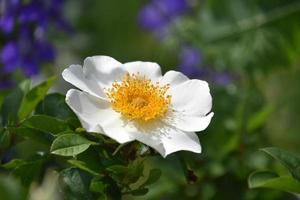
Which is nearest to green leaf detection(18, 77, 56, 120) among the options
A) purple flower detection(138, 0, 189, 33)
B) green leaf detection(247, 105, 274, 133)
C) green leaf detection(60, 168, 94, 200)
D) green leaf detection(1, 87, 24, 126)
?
green leaf detection(1, 87, 24, 126)

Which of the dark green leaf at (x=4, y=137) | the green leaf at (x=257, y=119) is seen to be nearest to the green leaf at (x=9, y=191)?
the dark green leaf at (x=4, y=137)

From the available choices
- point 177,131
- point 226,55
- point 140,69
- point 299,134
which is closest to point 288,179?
point 177,131

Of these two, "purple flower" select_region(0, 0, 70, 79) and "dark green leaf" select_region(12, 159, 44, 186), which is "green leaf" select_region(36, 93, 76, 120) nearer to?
"dark green leaf" select_region(12, 159, 44, 186)

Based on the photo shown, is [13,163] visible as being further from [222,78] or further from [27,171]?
[222,78]

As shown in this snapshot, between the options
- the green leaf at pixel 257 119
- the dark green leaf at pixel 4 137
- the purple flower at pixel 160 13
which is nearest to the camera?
the dark green leaf at pixel 4 137

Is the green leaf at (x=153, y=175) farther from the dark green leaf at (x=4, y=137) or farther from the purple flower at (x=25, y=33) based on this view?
the purple flower at (x=25, y=33)

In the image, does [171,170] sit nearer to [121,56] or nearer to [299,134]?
[299,134]
